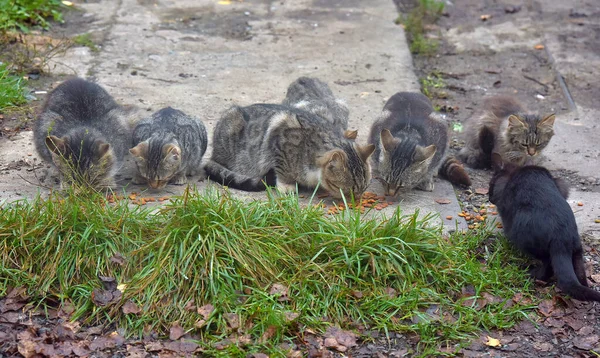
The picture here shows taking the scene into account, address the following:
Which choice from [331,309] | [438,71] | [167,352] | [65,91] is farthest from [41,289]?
[438,71]

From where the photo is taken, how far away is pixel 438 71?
427 inches

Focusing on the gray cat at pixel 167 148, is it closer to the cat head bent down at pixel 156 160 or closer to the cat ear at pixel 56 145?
the cat head bent down at pixel 156 160

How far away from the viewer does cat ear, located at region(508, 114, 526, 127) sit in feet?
26.7

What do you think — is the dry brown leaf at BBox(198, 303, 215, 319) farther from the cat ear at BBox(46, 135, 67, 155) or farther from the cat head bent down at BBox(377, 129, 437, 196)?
the cat head bent down at BBox(377, 129, 437, 196)

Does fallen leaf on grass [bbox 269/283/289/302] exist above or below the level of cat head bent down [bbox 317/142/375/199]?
below

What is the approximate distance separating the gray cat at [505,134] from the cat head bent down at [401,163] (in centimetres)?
122

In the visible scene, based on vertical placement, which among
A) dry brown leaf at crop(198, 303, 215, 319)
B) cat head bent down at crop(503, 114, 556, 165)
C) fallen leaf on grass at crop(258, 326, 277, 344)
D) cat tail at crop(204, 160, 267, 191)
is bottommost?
fallen leaf on grass at crop(258, 326, 277, 344)

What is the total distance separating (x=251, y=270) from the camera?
18.8 feet

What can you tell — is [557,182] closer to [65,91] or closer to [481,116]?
[481,116]

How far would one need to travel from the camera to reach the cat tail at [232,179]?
295 inches

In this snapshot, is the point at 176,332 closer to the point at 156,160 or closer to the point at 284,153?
the point at 156,160

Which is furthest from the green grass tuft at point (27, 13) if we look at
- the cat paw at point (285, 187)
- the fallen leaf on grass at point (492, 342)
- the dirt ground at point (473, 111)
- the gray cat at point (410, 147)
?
the fallen leaf on grass at point (492, 342)

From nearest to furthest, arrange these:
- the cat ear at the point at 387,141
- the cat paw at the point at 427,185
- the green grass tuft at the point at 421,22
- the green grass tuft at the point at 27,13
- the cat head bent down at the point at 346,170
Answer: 1. the cat head bent down at the point at 346,170
2. the cat ear at the point at 387,141
3. the cat paw at the point at 427,185
4. the green grass tuft at the point at 27,13
5. the green grass tuft at the point at 421,22

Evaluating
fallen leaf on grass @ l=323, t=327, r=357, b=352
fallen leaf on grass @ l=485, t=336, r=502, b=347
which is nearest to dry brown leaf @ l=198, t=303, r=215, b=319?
fallen leaf on grass @ l=323, t=327, r=357, b=352
